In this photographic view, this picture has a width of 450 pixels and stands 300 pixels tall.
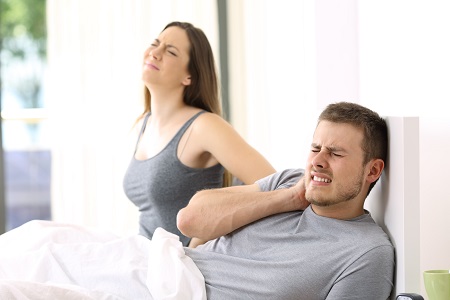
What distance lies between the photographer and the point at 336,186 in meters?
2.12

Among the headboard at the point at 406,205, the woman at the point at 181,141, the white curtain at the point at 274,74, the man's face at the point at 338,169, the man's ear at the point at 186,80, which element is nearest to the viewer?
the headboard at the point at 406,205

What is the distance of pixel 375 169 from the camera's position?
2150 mm

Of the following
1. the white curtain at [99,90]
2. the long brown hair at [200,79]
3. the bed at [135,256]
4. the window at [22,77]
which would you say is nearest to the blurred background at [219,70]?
the white curtain at [99,90]

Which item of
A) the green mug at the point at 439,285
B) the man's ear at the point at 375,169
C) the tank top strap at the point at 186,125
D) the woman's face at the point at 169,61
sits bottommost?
the green mug at the point at 439,285

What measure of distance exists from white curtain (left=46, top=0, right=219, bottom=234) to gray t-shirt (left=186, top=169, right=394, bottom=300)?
8.35ft

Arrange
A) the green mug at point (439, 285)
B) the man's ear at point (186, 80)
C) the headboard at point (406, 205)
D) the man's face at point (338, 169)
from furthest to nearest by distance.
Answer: the man's ear at point (186, 80), the man's face at point (338, 169), the headboard at point (406, 205), the green mug at point (439, 285)

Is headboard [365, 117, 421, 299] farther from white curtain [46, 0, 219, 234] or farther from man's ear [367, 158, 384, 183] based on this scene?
white curtain [46, 0, 219, 234]

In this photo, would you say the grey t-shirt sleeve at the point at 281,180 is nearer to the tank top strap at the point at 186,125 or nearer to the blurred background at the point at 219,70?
the tank top strap at the point at 186,125

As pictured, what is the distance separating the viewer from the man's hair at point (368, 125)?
Result: 2.13m

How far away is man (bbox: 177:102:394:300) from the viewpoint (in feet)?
6.50

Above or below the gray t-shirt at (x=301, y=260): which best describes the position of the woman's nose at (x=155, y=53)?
above

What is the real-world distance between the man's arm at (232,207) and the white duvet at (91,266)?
0.30ft

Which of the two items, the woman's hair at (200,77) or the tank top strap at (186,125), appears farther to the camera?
the woman's hair at (200,77)

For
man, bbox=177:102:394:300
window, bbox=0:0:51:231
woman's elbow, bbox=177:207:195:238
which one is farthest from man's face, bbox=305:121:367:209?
window, bbox=0:0:51:231
